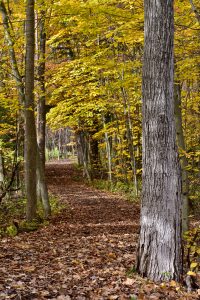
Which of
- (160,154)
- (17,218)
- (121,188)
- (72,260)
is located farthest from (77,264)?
(121,188)

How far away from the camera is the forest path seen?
15.2 ft

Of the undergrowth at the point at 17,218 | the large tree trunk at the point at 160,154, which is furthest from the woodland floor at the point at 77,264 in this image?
the large tree trunk at the point at 160,154

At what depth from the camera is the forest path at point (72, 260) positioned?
4633mm

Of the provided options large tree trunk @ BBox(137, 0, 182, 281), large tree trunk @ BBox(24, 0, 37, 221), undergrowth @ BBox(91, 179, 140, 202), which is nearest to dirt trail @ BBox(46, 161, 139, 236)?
undergrowth @ BBox(91, 179, 140, 202)

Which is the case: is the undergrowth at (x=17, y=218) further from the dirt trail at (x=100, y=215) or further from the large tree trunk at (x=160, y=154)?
the large tree trunk at (x=160, y=154)

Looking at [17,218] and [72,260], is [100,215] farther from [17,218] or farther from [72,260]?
[72,260]

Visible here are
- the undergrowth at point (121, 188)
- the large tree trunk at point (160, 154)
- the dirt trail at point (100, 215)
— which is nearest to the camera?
the large tree trunk at point (160, 154)

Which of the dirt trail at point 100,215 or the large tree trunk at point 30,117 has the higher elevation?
the large tree trunk at point 30,117

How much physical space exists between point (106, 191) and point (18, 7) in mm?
11765

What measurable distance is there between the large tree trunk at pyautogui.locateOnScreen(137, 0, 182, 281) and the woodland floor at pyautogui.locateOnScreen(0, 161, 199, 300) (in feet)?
1.41

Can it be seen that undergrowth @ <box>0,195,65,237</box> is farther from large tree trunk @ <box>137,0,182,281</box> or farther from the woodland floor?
large tree trunk @ <box>137,0,182,281</box>

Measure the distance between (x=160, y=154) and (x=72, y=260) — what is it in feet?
9.03

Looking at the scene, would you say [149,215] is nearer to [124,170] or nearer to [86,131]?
[124,170]

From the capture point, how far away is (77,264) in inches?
235
